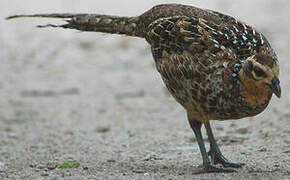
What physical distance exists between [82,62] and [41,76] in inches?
56.4

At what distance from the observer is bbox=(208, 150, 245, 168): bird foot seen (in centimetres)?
714

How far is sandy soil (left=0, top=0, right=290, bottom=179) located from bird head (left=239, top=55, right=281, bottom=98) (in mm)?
1016

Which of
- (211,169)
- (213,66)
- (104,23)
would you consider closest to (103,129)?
(104,23)

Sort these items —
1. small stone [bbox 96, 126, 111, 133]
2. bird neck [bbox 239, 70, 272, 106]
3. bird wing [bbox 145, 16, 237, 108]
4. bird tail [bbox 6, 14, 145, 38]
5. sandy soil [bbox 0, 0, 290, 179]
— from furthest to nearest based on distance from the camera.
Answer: small stone [bbox 96, 126, 111, 133], bird tail [bbox 6, 14, 145, 38], sandy soil [bbox 0, 0, 290, 179], bird wing [bbox 145, 16, 237, 108], bird neck [bbox 239, 70, 272, 106]

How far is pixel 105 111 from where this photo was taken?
11.2 metres

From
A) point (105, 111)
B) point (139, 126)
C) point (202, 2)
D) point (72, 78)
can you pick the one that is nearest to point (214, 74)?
point (139, 126)

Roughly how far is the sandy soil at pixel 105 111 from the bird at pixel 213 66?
2.36 ft

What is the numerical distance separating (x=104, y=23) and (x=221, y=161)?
2426 mm

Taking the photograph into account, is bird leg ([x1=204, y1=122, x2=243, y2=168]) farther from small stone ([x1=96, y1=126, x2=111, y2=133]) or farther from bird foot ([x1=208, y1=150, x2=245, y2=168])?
small stone ([x1=96, y1=126, x2=111, y2=133])

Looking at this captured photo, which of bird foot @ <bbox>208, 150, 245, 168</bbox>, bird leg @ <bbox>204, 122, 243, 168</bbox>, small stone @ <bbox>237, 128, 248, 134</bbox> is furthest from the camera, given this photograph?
small stone @ <bbox>237, 128, 248, 134</bbox>

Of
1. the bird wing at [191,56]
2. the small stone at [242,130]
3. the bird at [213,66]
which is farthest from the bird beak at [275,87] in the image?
the small stone at [242,130]

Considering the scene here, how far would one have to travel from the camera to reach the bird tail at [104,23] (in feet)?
26.2

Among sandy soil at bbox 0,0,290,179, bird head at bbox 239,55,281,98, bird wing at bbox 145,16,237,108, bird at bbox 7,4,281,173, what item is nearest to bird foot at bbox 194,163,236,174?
bird at bbox 7,4,281,173

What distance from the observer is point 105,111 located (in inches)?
443
